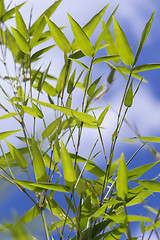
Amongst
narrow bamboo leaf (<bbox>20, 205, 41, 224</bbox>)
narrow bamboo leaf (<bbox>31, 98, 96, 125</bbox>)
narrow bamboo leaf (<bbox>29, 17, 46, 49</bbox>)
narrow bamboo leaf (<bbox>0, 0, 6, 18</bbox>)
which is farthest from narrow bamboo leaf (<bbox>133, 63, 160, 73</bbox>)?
narrow bamboo leaf (<bbox>0, 0, 6, 18</bbox>)

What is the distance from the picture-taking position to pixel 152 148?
2.72 ft

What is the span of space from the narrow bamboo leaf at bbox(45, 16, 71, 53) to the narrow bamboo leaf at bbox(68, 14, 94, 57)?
0.08 meters

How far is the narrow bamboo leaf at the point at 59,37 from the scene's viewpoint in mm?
974

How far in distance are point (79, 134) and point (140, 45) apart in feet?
1.02

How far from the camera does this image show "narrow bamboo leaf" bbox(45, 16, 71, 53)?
97cm

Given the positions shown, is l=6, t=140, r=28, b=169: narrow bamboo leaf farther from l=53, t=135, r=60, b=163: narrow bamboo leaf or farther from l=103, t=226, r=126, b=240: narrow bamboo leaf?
l=103, t=226, r=126, b=240: narrow bamboo leaf

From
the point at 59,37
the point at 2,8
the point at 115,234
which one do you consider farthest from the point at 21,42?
the point at 115,234

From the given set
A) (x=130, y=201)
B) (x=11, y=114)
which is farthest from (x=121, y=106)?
(x=11, y=114)

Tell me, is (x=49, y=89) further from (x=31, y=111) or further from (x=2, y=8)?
(x=2, y=8)

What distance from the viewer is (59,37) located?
1.01 meters

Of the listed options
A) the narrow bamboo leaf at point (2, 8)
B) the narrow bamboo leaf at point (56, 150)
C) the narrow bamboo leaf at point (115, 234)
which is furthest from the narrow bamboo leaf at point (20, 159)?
the narrow bamboo leaf at point (2, 8)

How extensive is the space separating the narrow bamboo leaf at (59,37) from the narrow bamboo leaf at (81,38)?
0.08 m

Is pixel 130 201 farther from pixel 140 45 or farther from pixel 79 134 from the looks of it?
pixel 140 45

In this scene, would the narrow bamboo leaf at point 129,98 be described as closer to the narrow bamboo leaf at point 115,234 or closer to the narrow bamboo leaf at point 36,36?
the narrow bamboo leaf at point 115,234
